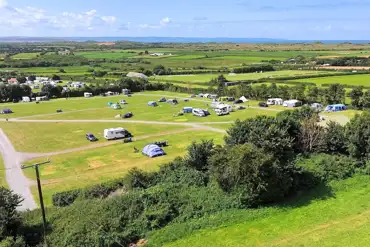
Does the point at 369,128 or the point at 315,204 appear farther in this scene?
the point at 369,128

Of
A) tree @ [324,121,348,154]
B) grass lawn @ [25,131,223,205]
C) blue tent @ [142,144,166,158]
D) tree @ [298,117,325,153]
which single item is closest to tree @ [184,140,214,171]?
grass lawn @ [25,131,223,205]

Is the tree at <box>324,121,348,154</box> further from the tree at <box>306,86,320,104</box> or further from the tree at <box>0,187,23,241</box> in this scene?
the tree at <box>306,86,320,104</box>

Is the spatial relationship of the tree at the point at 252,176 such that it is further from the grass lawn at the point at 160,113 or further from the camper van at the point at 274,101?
the camper van at the point at 274,101

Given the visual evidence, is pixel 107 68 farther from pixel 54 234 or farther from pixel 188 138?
pixel 54 234

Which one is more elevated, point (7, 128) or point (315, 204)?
point (315, 204)

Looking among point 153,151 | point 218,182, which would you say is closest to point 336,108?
point 153,151

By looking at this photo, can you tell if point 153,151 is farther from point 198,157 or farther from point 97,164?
point 198,157

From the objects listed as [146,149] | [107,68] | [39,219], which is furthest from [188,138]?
[107,68]
